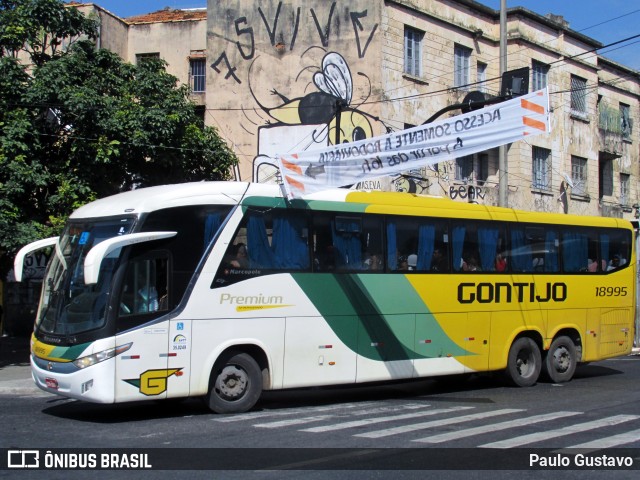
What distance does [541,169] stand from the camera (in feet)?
99.7

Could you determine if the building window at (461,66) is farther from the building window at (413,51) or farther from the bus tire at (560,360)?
the bus tire at (560,360)

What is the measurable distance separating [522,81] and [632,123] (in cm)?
1960

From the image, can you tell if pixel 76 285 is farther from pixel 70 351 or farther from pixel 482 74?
pixel 482 74

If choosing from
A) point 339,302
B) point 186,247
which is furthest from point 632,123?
point 186,247

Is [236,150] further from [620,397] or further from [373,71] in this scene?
[620,397]

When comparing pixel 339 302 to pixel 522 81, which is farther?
pixel 522 81

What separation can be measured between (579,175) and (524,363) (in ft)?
62.3

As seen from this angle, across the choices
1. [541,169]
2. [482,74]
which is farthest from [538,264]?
[541,169]

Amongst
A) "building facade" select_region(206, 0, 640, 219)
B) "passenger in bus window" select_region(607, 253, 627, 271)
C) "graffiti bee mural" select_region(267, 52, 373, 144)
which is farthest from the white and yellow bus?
"graffiti bee mural" select_region(267, 52, 373, 144)

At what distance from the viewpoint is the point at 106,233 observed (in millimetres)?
10852

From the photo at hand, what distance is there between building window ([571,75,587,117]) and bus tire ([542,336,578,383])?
59.9ft

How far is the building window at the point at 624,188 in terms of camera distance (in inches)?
1404

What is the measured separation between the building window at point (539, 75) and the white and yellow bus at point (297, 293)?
587 inches

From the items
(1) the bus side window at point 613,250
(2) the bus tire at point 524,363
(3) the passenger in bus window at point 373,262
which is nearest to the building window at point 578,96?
(1) the bus side window at point 613,250
